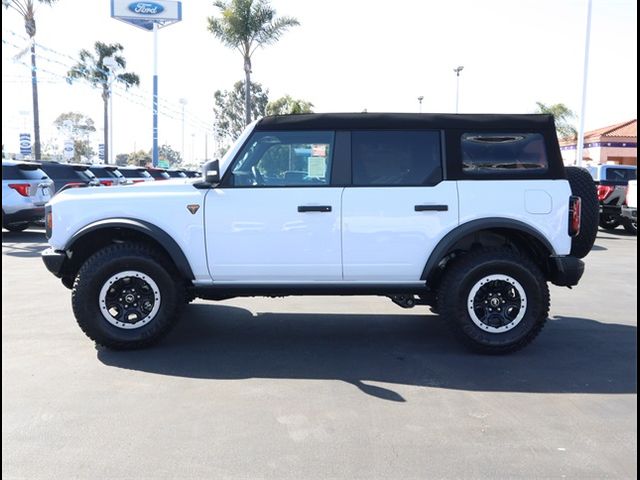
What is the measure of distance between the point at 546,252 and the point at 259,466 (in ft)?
10.8

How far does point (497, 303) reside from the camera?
16.7 feet

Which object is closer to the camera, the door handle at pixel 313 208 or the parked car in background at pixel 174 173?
the door handle at pixel 313 208

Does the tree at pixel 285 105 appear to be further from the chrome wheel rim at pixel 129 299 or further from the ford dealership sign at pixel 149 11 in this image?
the chrome wheel rim at pixel 129 299

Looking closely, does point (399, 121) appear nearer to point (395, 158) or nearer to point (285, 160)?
point (395, 158)

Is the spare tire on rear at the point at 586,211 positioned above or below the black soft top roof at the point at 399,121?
below

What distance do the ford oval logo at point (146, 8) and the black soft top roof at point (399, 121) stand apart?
37749mm

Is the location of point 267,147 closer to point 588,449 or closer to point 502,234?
point 502,234

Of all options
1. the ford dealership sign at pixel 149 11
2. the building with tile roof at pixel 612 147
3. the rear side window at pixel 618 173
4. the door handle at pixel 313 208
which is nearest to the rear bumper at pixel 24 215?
the door handle at pixel 313 208

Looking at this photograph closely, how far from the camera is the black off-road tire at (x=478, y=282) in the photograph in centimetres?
495

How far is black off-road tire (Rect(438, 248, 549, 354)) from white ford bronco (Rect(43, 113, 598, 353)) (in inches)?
0.5

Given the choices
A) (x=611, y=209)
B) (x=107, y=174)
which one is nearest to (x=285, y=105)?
(x=107, y=174)

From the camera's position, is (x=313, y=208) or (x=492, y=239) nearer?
(x=313, y=208)

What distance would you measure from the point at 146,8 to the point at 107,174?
83.3 ft

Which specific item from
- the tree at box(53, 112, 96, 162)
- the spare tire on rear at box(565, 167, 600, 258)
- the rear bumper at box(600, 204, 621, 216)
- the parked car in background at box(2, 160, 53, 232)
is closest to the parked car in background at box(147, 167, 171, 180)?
the parked car in background at box(2, 160, 53, 232)
